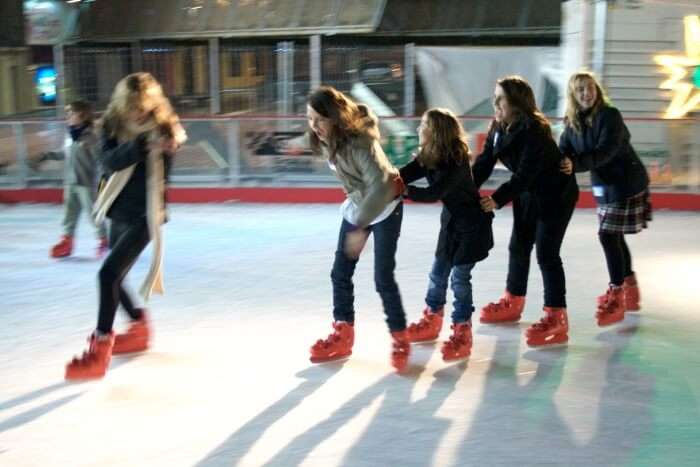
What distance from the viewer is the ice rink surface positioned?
112 inches

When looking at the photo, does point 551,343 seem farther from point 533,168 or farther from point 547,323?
point 533,168

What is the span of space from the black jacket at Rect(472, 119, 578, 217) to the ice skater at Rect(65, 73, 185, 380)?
141 cm

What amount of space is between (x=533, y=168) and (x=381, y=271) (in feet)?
2.60

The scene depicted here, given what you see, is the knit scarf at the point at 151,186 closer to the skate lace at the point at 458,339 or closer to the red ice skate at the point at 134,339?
the red ice skate at the point at 134,339

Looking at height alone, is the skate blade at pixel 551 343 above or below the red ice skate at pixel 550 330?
below

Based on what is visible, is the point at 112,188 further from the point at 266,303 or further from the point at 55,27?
the point at 55,27

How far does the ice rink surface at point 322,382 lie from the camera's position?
284cm

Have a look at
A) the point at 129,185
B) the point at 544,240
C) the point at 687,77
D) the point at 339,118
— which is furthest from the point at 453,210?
the point at 687,77

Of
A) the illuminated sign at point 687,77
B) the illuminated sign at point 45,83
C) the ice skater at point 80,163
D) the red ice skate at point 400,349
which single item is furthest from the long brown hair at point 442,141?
the illuminated sign at point 45,83

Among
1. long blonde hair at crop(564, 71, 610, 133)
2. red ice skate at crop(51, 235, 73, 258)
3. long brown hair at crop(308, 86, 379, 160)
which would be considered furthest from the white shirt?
red ice skate at crop(51, 235, 73, 258)

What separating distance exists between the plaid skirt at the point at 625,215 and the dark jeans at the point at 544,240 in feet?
1.35

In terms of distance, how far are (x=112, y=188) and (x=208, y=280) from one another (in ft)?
5.94

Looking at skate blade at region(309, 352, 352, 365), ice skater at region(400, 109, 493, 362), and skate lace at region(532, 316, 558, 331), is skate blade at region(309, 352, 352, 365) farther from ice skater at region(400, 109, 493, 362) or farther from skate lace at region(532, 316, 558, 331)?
skate lace at region(532, 316, 558, 331)

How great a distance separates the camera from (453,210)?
3617 millimetres
